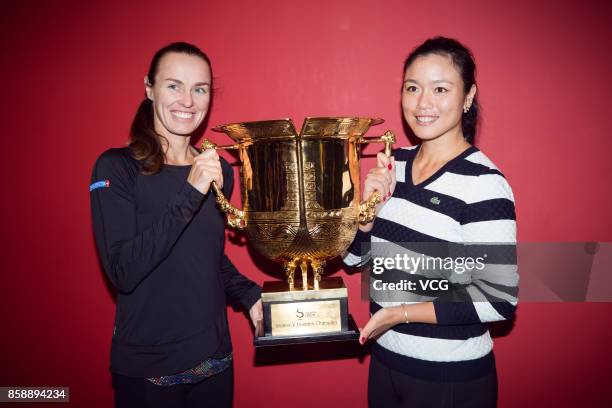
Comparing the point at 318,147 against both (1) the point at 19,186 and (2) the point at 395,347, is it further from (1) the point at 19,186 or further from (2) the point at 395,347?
(1) the point at 19,186

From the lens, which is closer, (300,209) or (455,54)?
(300,209)

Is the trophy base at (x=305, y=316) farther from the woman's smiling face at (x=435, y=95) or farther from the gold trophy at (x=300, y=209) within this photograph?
the woman's smiling face at (x=435, y=95)

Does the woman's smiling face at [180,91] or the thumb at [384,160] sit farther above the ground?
the woman's smiling face at [180,91]

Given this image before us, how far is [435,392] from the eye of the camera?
3.94 feet

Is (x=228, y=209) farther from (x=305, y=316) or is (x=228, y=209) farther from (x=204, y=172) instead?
(x=305, y=316)

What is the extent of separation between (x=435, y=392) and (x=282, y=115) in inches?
47.5

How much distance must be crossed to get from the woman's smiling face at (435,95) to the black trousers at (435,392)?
0.80 m

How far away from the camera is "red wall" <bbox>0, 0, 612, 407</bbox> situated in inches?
65.4

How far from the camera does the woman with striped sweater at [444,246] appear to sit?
3.84 feet

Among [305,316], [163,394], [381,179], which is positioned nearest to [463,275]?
[381,179]

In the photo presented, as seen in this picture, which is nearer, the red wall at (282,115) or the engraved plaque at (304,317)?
the engraved plaque at (304,317)

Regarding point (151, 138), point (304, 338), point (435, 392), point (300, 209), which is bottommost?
point (435, 392)

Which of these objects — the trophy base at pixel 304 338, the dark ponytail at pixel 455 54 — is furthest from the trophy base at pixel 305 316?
the dark ponytail at pixel 455 54

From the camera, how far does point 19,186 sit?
176cm
